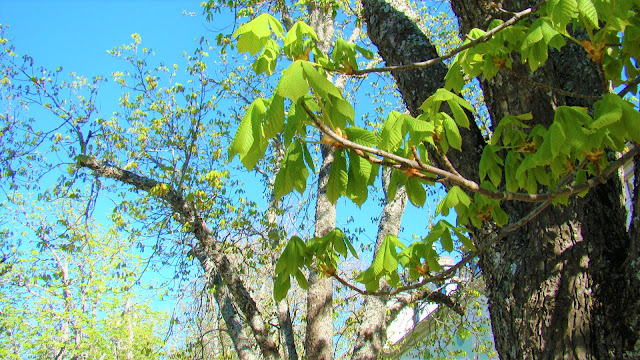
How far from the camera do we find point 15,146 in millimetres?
6082

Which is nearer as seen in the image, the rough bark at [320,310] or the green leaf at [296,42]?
the green leaf at [296,42]

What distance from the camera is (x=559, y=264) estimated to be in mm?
1755

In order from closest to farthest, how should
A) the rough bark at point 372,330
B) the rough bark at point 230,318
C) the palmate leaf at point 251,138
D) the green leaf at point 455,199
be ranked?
the palmate leaf at point 251,138 < the green leaf at point 455,199 < the rough bark at point 230,318 < the rough bark at point 372,330

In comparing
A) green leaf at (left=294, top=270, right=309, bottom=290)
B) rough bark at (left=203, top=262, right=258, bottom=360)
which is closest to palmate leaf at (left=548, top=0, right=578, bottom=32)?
green leaf at (left=294, top=270, right=309, bottom=290)

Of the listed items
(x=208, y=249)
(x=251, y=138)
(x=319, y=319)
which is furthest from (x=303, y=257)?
(x=208, y=249)

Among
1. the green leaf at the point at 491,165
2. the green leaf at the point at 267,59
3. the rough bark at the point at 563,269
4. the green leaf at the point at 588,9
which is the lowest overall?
the rough bark at the point at 563,269

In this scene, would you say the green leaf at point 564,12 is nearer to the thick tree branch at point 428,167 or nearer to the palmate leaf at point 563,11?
the palmate leaf at point 563,11

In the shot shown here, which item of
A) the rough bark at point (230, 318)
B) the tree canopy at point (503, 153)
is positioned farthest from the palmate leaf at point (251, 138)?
the rough bark at point (230, 318)

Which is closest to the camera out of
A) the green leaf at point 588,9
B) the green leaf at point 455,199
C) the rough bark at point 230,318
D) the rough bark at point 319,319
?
the green leaf at point 588,9

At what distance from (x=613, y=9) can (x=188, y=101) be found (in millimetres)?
5248

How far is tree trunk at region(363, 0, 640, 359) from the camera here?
1.66 m

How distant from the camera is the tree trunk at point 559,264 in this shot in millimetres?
1657

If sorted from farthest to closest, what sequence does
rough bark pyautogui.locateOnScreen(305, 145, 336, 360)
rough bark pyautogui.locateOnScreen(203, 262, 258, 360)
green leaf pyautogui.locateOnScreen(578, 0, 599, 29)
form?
rough bark pyautogui.locateOnScreen(203, 262, 258, 360) < rough bark pyautogui.locateOnScreen(305, 145, 336, 360) < green leaf pyautogui.locateOnScreen(578, 0, 599, 29)

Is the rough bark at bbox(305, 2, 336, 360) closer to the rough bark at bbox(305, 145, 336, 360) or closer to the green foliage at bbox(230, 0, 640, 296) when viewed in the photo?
the rough bark at bbox(305, 145, 336, 360)
